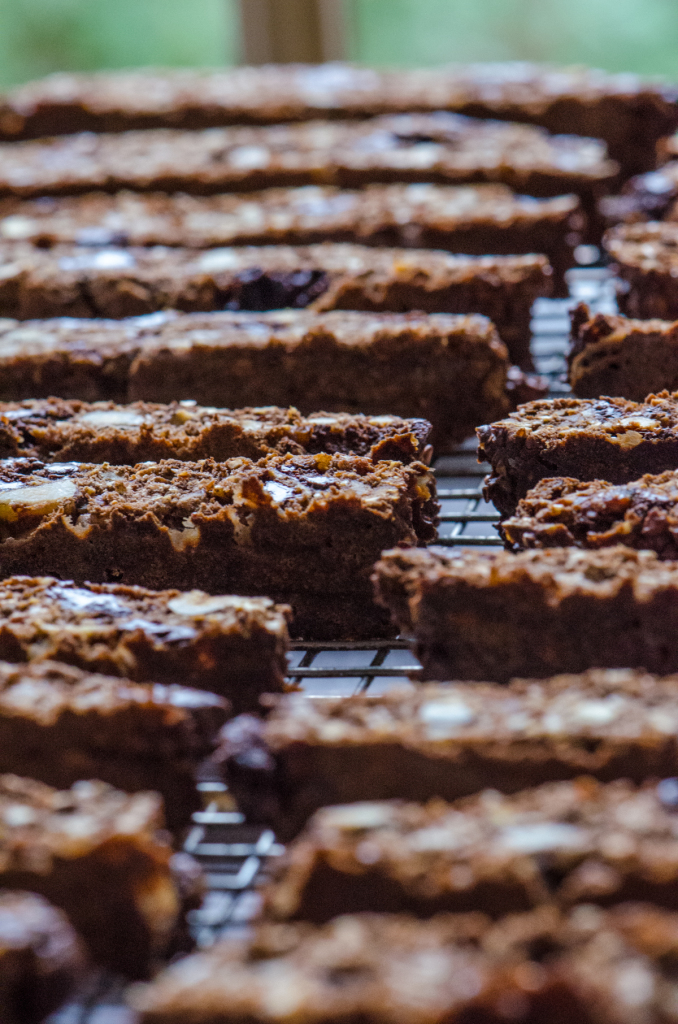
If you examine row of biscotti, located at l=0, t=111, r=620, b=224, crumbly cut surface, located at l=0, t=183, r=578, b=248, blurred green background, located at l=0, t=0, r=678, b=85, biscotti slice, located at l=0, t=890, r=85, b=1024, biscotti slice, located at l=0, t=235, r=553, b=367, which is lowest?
biscotti slice, located at l=0, t=890, r=85, b=1024

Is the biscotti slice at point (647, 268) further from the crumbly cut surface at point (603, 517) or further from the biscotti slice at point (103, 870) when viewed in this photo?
the biscotti slice at point (103, 870)

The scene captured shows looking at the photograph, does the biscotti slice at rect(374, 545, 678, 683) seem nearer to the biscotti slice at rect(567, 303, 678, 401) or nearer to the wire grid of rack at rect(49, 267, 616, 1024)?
the wire grid of rack at rect(49, 267, 616, 1024)

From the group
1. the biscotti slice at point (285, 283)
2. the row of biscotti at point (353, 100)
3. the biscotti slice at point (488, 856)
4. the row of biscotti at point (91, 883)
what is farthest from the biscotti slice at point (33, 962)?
the row of biscotti at point (353, 100)

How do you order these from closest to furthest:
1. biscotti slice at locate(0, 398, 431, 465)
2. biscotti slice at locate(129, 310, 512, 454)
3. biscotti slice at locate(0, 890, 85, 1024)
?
biscotti slice at locate(0, 890, 85, 1024)
biscotti slice at locate(0, 398, 431, 465)
biscotti slice at locate(129, 310, 512, 454)

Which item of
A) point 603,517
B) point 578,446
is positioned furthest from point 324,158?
point 603,517

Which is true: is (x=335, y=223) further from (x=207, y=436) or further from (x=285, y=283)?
(x=207, y=436)

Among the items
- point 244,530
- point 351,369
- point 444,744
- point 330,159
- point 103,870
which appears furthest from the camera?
point 330,159

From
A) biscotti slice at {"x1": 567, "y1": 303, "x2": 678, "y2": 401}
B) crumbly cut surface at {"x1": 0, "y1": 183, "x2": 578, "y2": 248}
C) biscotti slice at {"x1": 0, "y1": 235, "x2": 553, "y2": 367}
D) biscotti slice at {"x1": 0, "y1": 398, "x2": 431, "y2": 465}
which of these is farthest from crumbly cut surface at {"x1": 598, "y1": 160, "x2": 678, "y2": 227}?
biscotti slice at {"x1": 0, "y1": 398, "x2": 431, "y2": 465}
